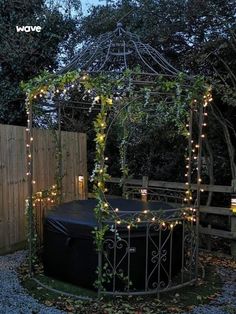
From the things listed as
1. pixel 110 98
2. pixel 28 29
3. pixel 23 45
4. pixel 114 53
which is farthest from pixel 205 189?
pixel 28 29

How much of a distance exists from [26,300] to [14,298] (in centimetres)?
13

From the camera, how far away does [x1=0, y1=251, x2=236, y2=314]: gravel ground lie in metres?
3.41

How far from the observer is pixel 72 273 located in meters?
4.10

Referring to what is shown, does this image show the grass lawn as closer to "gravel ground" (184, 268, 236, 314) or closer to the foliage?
"gravel ground" (184, 268, 236, 314)

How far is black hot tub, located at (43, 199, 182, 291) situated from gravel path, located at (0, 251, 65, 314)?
1.48ft

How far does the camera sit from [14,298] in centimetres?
365

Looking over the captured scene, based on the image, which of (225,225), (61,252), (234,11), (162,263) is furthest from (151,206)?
(234,11)

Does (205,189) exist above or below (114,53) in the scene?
below

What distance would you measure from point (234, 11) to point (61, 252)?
424 centimetres

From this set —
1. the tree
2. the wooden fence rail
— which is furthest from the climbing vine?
the tree

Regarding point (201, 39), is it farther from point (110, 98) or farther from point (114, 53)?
point (110, 98)

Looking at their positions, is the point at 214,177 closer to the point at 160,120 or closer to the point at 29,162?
the point at 160,120

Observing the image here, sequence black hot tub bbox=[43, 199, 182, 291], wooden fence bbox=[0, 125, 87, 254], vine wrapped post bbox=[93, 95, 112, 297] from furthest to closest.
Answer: wooden fence bbox=[0, 125, 87, 254], black hot tub bbox=[43, 199, 182, 291], vine wrapped post bbox=[93, 95, 112, 297]

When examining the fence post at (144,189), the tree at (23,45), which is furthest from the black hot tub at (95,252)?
the tree at (23,45)
